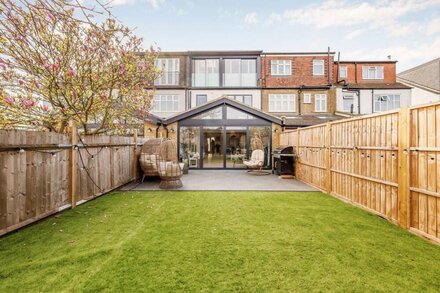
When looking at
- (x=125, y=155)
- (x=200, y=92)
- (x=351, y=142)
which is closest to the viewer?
(x=351, y=142)

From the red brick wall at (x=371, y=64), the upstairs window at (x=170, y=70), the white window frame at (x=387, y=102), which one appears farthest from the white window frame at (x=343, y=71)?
the upstairs window at (x=170, y=70)

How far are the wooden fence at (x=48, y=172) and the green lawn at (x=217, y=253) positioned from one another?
1.08 ft

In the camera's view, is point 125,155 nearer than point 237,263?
No

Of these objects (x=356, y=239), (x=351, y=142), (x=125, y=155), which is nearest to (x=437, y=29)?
(x=351, y=142)

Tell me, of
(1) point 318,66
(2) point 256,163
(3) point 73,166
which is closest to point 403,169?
(3) point 73,166

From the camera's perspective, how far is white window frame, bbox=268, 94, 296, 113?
18.3 m

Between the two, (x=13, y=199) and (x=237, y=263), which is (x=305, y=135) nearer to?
(x=237, y=263)

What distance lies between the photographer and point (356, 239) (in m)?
3.51

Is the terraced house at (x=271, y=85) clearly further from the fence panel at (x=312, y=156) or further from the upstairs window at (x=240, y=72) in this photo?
the fence panel at (x=312, y=156)

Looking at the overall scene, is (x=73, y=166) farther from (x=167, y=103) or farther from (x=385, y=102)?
(x=385, y=102)

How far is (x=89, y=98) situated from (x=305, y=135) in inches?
289

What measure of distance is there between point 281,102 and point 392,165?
1460 centimetres

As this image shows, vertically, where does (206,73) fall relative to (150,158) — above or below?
above

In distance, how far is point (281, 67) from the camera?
61.0 ft
